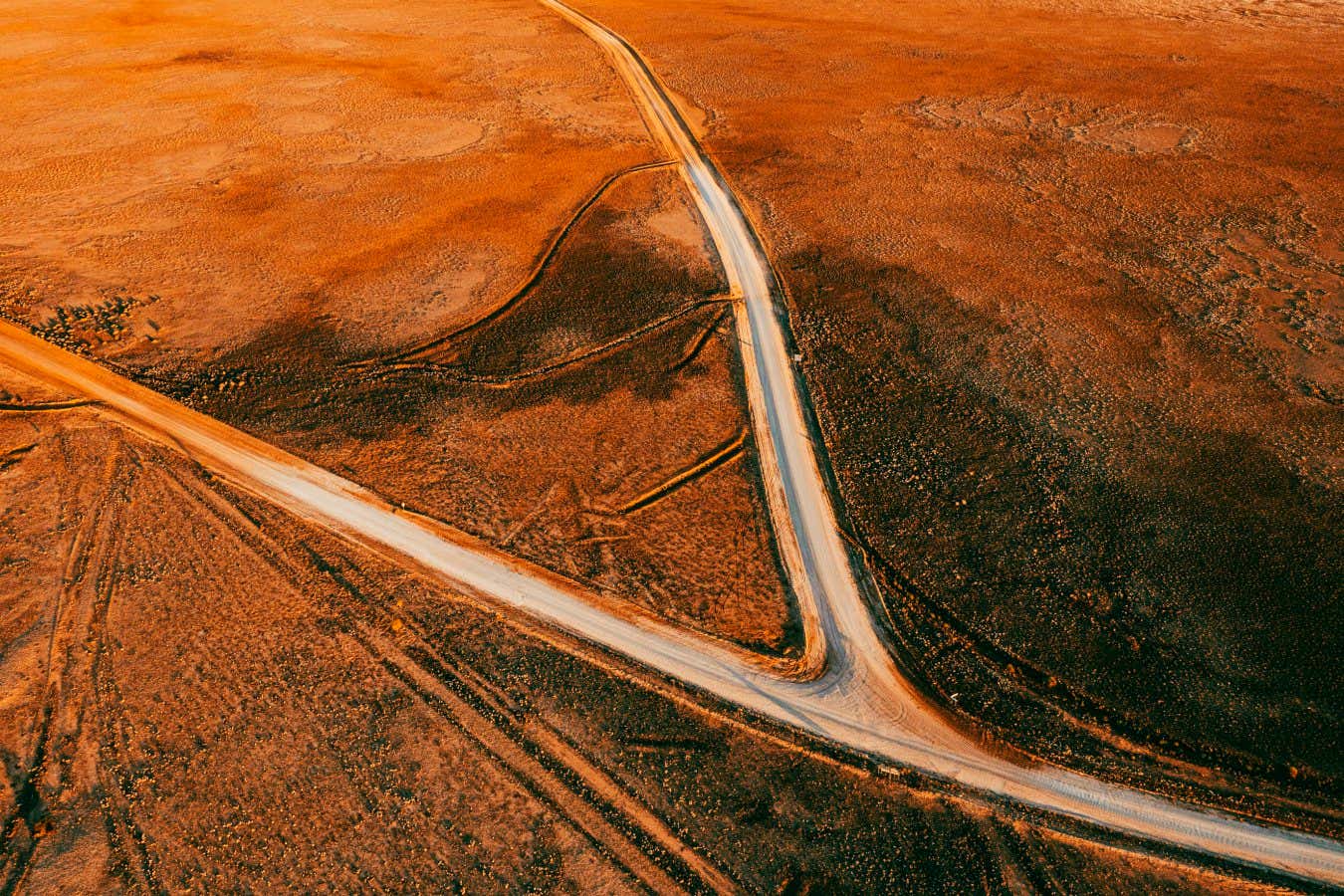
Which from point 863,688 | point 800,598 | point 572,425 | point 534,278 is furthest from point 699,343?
point 863,688

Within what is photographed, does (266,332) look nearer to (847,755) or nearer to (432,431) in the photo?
(432,431)

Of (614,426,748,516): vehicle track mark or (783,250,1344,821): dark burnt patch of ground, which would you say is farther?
(614,426,748,516): vehicle track mark

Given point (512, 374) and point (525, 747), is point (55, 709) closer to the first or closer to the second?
point (525, 747)

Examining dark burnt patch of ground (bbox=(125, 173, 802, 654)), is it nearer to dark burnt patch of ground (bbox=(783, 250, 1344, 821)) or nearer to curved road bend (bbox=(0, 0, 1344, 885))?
curved road bend (bbox=(0, 0, 1344, 885))

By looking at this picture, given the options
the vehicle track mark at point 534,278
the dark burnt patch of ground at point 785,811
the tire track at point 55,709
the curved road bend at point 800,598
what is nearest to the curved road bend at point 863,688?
the curved road bend at point 800,598

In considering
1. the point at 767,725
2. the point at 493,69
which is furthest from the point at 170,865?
the point at 493,69

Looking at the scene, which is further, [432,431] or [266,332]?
[266,332]

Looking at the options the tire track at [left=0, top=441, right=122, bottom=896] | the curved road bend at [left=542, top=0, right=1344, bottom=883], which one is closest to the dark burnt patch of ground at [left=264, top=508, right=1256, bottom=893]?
the curved road bend at [left=542, top=0, right=1344, bottom=883]
